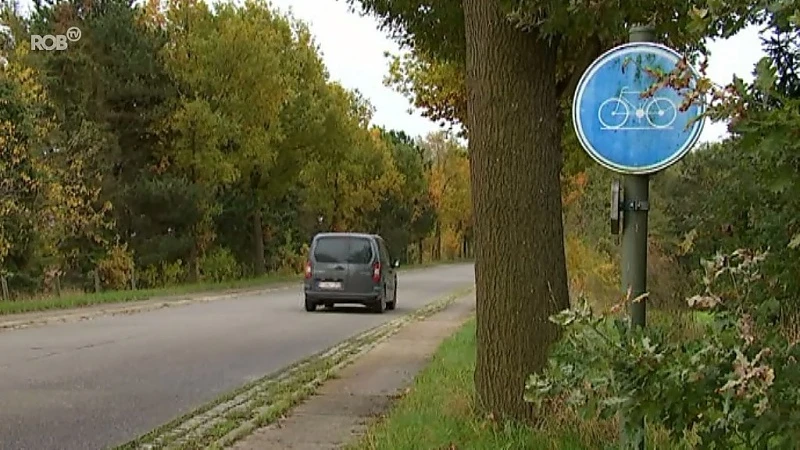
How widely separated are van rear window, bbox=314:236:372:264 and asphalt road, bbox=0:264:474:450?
4.40 ft

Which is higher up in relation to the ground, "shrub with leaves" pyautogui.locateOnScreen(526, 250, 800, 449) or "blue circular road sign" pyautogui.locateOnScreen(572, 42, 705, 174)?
"blue circular road sign" pyautogui.locateOnScreen(572, 42, 705, 174)

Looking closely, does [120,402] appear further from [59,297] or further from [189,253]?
[189,253]

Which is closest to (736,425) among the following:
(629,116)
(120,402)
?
(629,116)

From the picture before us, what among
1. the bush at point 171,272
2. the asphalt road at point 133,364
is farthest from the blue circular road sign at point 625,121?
the bush at point 171,272

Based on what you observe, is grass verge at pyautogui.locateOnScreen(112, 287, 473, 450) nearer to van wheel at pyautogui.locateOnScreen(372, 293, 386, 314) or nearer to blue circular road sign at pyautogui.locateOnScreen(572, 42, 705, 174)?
blue circular road sign at pyautogui.locateOnScreen(572, 42, 705, 174)

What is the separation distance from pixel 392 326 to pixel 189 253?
20.8 meters

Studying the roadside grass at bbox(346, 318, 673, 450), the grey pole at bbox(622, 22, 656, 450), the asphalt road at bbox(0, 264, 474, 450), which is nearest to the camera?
the grey pole at bbox(622, 22, 656, 450)

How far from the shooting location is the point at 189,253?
3741 cm

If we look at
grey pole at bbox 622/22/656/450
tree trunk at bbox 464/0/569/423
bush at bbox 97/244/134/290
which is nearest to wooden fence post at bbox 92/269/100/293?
bush at bbox 97/244/134/290

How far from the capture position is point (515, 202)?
6.22 m

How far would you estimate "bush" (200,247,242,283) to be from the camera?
4025 cm

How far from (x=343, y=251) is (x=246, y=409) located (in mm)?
14016

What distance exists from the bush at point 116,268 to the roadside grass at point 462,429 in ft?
89.9

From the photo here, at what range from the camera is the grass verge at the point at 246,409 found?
7164 mm
